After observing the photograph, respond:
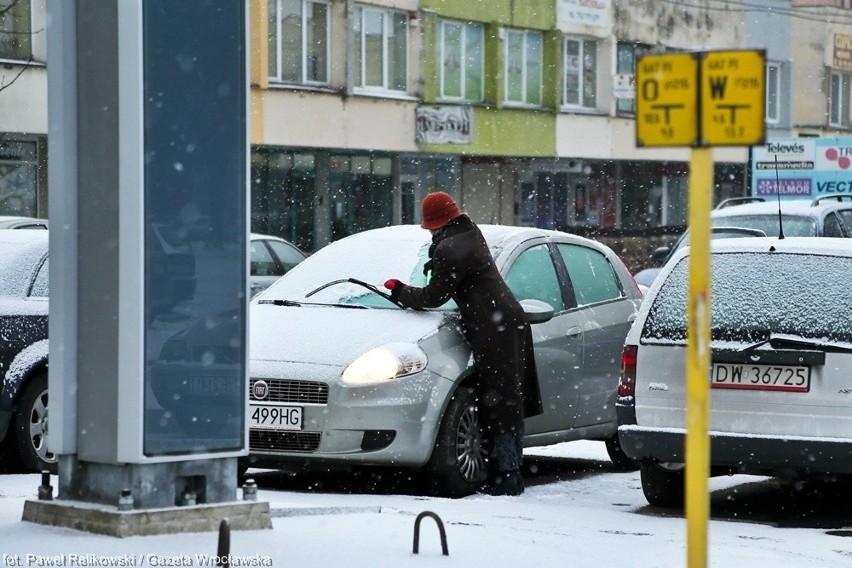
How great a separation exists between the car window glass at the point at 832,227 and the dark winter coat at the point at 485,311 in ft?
32.2

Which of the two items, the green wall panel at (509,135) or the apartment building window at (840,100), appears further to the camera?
the apartment building window at (840,100)

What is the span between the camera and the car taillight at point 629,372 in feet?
30.6

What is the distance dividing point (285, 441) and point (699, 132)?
484cm

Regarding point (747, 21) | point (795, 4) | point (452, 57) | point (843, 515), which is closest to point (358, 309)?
point (843, 515)

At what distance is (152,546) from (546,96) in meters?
39.7

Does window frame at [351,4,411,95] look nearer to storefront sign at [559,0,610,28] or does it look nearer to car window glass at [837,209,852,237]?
storefront sign at [559,0,610,28]

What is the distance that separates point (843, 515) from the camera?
9.84 meters

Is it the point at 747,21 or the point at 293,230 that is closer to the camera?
the point at 293,230

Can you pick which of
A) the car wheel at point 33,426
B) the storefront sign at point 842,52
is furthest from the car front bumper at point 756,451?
the storefront sign at point 842,52

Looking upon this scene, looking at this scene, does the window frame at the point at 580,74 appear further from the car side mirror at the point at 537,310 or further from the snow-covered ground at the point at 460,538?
the snow-covered ground at the point at 460,538

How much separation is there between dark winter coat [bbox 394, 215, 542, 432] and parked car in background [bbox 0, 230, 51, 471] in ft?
7.25

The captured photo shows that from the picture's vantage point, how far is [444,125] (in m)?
40.5

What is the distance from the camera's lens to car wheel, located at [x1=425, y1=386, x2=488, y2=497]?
31.8ft

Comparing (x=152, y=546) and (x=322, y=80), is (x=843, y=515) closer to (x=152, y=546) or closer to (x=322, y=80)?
(x=152, y=546)
